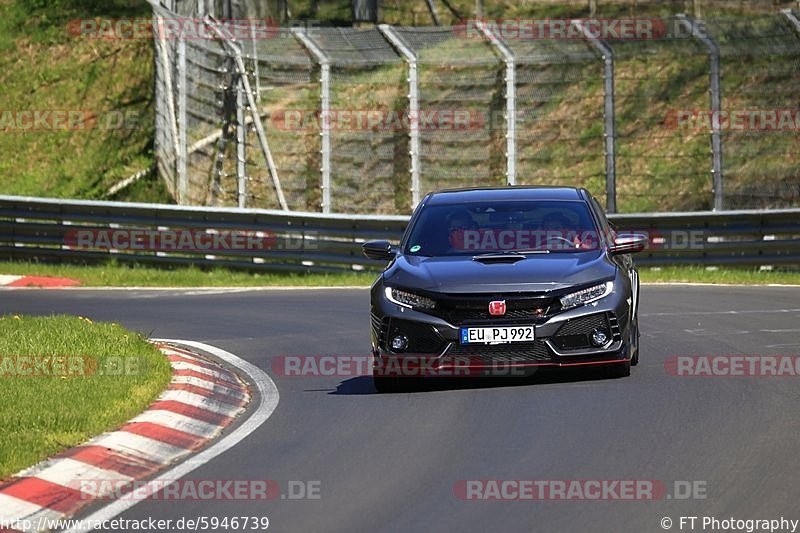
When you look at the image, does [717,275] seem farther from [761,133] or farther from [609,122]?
[761,133]

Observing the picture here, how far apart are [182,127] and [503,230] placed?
15.3 m

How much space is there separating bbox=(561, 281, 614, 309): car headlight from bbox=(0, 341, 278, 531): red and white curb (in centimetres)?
222

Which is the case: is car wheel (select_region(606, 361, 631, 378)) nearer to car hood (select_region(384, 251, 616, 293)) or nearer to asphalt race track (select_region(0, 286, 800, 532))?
asphalt race track (select_region(0, 286, 800, 532))

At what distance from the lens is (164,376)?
41.3 feet

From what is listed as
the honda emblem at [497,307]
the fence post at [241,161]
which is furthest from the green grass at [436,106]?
the honda emblem at [497,307]

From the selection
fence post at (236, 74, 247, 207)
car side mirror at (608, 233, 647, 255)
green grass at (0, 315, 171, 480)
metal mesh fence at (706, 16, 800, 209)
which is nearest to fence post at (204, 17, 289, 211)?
fence post at (236, 74, 247, 207)

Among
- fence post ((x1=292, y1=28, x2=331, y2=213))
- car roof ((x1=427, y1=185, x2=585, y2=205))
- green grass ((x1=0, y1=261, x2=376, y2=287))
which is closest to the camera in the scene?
car roof ((x1=427, y1=185, x2=585, y2=205))

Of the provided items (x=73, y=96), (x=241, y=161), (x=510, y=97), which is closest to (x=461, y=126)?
(x=241, y=161)

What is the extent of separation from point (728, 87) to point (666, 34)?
3.52m

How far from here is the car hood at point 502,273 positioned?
11.9m

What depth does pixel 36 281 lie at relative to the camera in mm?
24641

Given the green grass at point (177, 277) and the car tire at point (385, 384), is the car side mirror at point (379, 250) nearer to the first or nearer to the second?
the car tire at point (385, 384)

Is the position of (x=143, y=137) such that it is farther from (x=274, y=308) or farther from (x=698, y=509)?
(x=698, y=509)

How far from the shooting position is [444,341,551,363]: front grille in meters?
11.8
